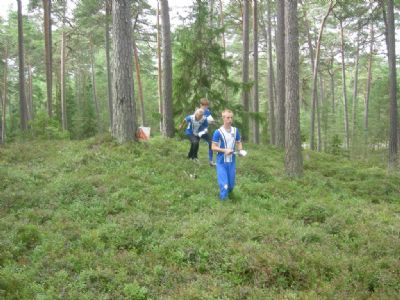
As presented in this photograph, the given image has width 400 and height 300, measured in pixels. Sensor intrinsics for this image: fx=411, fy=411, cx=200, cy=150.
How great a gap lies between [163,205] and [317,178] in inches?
213

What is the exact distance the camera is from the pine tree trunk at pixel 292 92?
11094mm

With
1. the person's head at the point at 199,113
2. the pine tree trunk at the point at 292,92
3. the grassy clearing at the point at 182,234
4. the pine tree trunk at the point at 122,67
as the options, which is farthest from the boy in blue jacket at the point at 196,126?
the pine tree trunk at the point at 292,92

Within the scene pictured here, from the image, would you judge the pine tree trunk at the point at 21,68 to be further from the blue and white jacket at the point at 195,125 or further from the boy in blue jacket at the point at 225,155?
the boy in blue jacket at the point at 225,155

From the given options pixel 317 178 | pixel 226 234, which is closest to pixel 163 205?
pixel 226 234

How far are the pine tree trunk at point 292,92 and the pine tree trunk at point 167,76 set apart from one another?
5478 mm

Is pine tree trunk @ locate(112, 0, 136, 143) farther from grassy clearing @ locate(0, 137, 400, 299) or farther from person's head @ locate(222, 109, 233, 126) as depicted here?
person's head @ locate(222, 109, 233, 126)

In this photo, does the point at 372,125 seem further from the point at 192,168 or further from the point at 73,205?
the point at 73,205

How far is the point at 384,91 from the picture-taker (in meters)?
36.4

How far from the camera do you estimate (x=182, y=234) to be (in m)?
6.89

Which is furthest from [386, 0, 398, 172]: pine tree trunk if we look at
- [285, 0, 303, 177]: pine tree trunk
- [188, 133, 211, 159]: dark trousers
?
[188, 133, 211, 159]: dark trousers

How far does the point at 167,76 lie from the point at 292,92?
19.3 ft

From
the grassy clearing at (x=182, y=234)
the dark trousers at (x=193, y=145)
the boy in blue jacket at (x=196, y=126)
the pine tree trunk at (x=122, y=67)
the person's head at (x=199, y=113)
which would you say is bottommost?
the grassy clearing at (x=182, y=234)

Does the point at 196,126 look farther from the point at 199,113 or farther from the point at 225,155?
the point at 225,155

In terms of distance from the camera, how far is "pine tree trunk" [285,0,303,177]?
1109 cm
